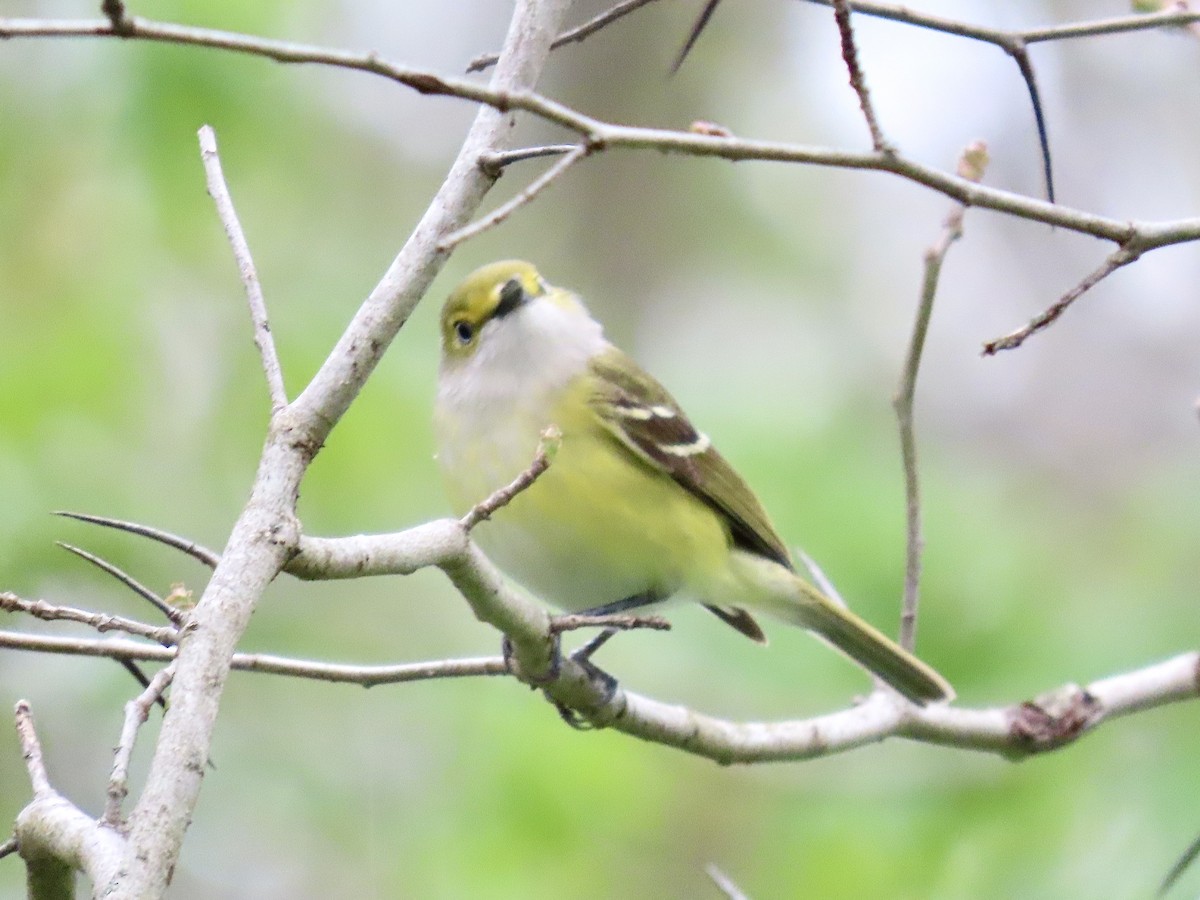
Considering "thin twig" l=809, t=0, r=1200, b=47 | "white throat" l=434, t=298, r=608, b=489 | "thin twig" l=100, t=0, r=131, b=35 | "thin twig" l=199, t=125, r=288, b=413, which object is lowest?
"white throat" l=434, t=298, r=608, b=489

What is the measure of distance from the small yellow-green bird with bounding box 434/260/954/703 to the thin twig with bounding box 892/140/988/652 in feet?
0.78

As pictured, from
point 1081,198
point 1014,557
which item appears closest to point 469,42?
point 1081,198

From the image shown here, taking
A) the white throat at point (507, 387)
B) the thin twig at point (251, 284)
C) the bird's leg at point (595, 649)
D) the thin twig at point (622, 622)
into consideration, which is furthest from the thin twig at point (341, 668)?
the white throat at point (507, 387)

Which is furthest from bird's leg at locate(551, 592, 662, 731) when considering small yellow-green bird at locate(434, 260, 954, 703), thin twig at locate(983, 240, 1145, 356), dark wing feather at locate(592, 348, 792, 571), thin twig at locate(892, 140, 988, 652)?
thin twig at locate(983, 240, 1145, 356)

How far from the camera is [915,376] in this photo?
2.86 m

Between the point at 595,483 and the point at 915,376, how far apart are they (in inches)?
38.5

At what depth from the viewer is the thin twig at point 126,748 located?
1.54 meters

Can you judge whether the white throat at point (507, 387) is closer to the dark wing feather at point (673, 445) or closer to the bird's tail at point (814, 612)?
the dark wing feather at point (673, 445)

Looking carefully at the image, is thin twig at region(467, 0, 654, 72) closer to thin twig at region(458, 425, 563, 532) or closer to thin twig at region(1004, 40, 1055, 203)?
thin twig at region(1004, 40, 1055, 203)

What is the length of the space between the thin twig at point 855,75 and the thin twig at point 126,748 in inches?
41.3

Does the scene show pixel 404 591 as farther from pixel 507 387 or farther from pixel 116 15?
pixel 116 15

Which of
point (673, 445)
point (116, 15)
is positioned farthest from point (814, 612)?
point (116, 15)

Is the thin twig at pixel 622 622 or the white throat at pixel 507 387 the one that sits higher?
the thin twig at pixel 622 622

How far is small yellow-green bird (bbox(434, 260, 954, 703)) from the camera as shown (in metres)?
3.47
